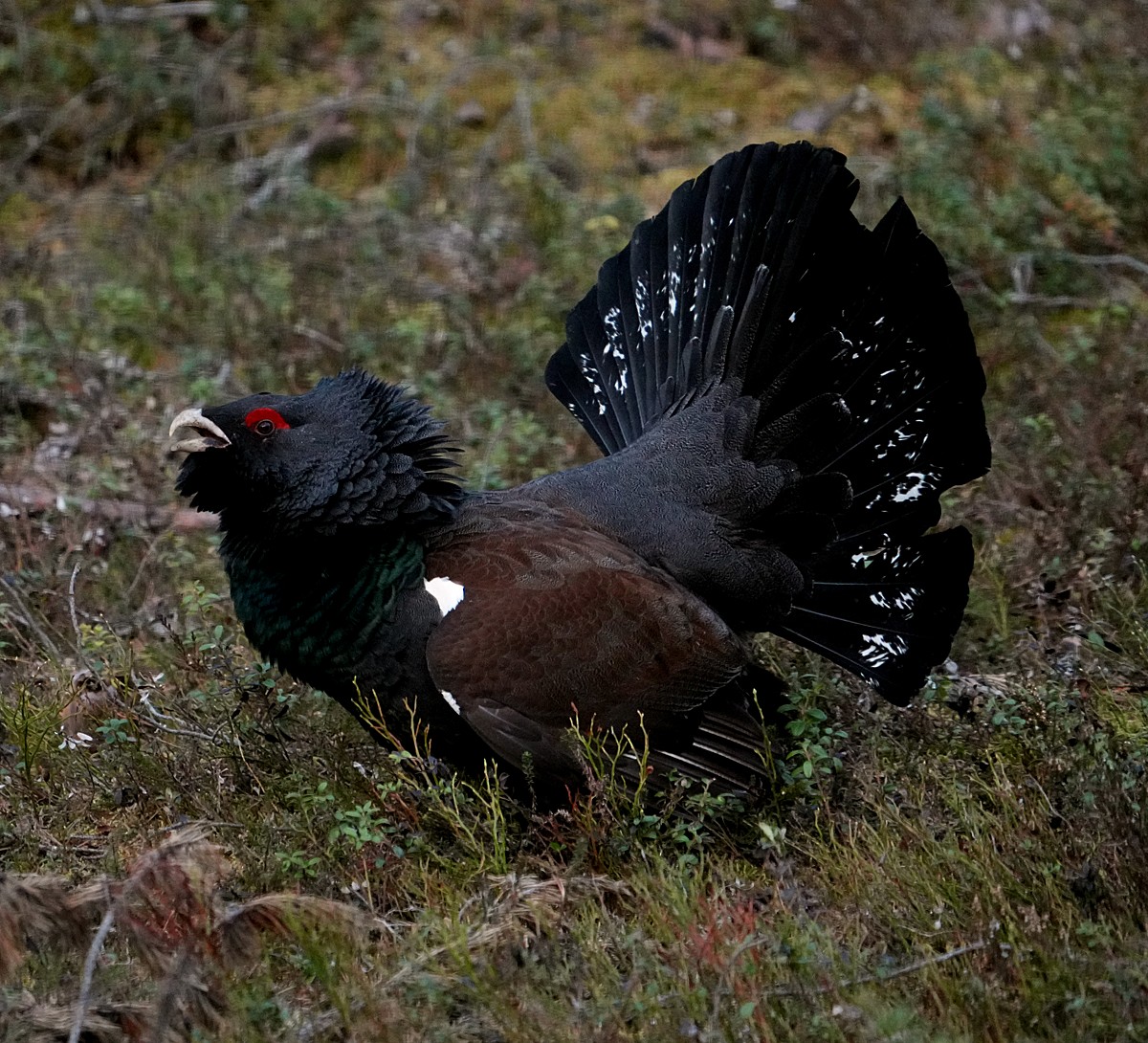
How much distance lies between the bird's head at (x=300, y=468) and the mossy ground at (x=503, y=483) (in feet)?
2.31

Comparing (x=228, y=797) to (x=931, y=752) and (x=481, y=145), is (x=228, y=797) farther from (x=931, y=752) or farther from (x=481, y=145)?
(x=481, y=145)

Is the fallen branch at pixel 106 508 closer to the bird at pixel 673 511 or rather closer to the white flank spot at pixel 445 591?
the bird at pixel 673 511

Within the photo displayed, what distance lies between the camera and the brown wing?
4.73 metres

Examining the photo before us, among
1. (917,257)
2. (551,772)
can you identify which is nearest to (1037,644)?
(917,257)

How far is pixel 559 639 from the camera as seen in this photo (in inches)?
191

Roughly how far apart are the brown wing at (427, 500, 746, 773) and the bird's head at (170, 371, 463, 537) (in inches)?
10.6

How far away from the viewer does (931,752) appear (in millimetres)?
5066

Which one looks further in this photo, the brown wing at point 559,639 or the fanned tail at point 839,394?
the fanned tail at point 839,394

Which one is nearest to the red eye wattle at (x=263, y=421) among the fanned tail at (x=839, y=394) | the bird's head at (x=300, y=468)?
the bird's head at (x=300, y=468)

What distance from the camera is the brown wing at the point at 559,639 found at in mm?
4730

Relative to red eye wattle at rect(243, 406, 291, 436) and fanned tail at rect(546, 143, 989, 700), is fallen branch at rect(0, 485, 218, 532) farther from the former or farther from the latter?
fanned tail at rect(546, 143, 989, 700)

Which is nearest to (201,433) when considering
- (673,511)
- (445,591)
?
(445,591)

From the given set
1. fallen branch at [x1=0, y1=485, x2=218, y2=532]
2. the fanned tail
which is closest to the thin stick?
the fanned tail

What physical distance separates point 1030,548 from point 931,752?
1437 mm
